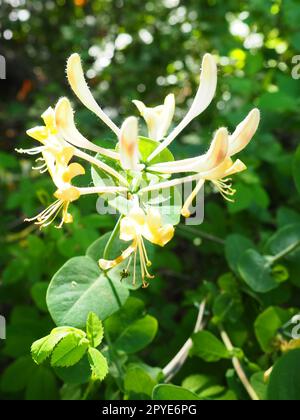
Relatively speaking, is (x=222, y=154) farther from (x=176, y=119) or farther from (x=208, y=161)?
(x=176, y=119)

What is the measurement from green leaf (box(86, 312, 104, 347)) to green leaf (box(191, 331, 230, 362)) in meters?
0.31

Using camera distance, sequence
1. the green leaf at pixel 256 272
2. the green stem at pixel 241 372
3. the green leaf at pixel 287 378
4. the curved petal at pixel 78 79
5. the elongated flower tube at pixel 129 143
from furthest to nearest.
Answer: the green leaf at pixel 256 272 < the green stem at pixel 241 372 < the green leaf at pixel 287 378 < the curved petal at pixel 78 79 < the elongated flower tube at pixel 129 143

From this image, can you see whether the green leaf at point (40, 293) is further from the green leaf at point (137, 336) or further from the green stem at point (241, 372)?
the green stem at point (241, 372)

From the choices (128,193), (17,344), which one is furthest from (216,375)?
(128,193)

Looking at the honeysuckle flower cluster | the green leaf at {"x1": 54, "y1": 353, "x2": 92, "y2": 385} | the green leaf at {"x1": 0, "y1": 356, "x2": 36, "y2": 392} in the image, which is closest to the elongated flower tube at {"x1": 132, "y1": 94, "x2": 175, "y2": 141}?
the honeysuckle flower cluster

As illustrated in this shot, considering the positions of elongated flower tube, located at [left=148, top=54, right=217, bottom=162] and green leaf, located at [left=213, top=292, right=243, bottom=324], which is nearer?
elongated flower tube, located at [left=148, top=54, right=217, bottom=162]

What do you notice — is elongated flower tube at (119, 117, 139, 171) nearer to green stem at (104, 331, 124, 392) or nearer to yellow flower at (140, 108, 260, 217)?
yellow flower at (140, 108, 260, 217)

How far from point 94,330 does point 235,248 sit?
53cm

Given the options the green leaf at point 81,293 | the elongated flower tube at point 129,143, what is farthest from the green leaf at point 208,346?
the elongated flower tube at point 129,143

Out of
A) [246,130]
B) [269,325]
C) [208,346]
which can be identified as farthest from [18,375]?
[246,130]

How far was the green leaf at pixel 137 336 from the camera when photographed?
3.16 ft

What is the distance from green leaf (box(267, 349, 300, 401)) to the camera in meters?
0.84

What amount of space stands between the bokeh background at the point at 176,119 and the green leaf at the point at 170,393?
0.70ft

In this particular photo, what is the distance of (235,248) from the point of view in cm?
119
